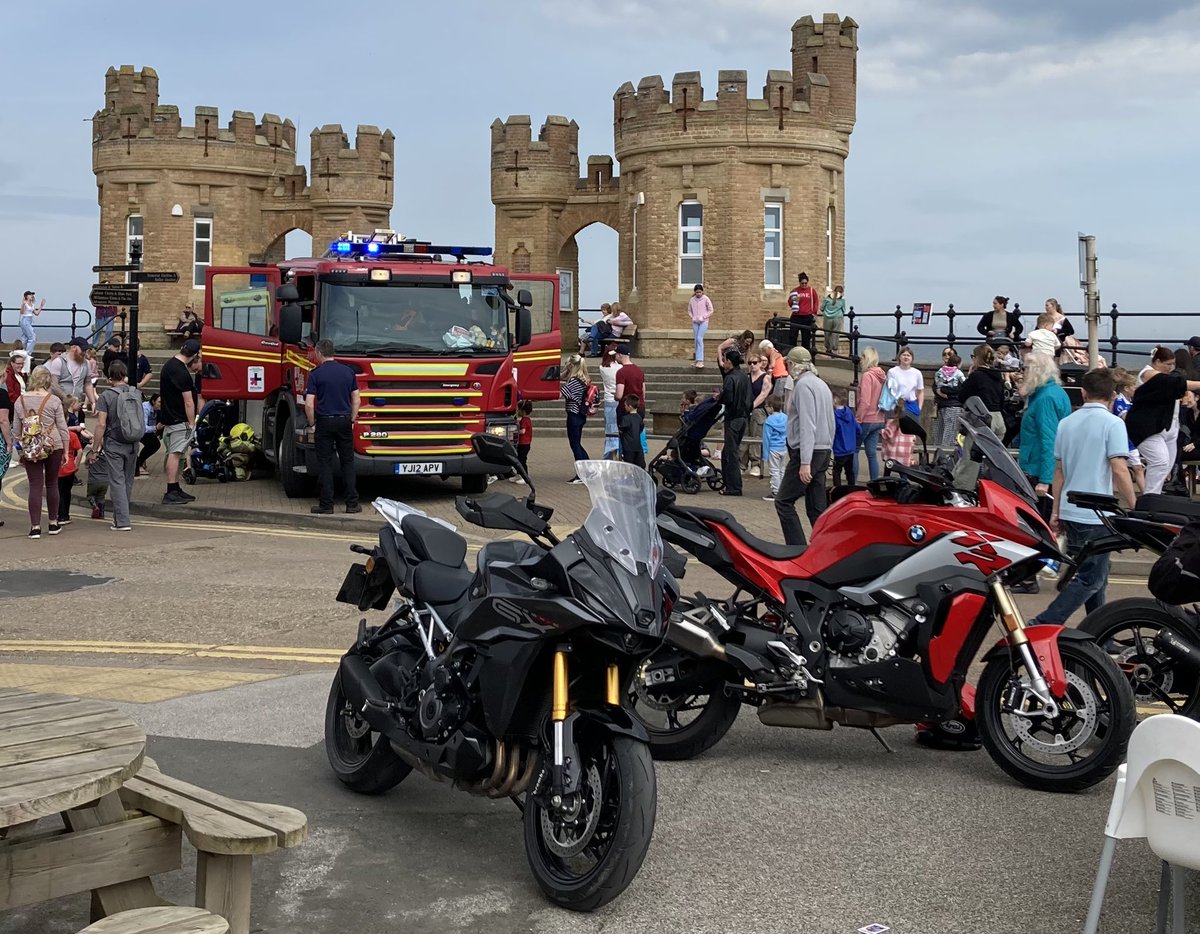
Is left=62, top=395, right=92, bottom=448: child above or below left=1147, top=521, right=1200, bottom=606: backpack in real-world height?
above

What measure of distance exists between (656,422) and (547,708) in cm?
2116

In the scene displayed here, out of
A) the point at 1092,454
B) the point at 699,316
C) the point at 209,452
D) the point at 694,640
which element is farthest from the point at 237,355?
the point at 699,316

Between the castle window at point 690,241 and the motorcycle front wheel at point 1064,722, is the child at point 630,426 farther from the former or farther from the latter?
the castle window at point 690,241

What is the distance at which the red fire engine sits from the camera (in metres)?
16.8

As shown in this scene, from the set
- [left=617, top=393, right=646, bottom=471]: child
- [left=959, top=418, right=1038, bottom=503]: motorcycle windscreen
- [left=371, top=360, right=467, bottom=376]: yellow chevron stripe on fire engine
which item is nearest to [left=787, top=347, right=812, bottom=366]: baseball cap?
[left=371, top=360, right=467, bottom=376]: yellow chevron stripe on fire engine

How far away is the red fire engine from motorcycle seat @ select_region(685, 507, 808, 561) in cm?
988

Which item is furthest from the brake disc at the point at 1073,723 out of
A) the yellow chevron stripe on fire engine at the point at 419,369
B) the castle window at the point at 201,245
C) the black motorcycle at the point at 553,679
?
the castle window at the point at 201,245

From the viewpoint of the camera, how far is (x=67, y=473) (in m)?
15.1

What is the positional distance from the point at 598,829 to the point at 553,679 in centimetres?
49

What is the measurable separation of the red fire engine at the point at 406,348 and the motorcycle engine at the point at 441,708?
36.5 ft

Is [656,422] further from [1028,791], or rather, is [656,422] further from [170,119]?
[170,119]

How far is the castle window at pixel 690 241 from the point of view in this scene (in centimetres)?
3747

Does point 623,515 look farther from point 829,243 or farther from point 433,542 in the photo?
point 829,243

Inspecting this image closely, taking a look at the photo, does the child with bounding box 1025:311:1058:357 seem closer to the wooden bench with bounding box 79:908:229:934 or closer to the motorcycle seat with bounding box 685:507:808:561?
the motorcycle seat with bounding box 685:507:808:561
